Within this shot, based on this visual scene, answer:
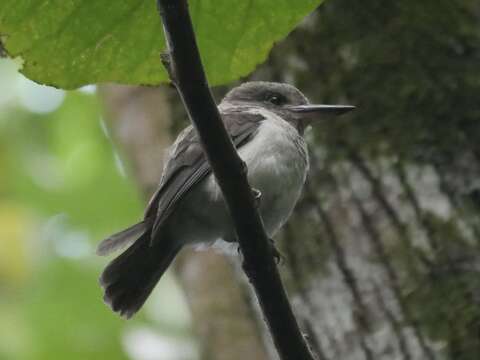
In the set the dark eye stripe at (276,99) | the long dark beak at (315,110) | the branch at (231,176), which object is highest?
the dark eye stripe at (276,99)

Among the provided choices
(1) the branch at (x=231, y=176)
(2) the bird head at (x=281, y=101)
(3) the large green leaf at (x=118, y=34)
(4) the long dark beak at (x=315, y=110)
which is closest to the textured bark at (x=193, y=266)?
(2) the bird head at (x=281, y=101)

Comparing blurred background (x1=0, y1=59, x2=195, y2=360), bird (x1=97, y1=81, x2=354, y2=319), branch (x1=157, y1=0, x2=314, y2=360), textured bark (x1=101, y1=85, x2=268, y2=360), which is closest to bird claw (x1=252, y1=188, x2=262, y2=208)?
branch (x1=157, y1=0, x2=314, y2=360)

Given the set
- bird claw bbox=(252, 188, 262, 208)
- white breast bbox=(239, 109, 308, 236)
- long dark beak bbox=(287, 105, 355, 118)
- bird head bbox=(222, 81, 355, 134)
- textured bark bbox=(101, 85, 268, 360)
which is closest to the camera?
bird claw bbox=(252, 188, 262, 208)

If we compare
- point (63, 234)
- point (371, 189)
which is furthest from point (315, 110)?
point (63, 234)

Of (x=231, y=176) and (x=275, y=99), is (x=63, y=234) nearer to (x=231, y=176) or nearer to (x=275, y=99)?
(x=275, y=99)

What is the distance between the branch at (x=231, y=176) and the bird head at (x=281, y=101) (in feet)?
5.04

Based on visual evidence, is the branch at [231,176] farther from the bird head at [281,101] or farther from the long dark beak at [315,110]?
the bird head at [281,101]

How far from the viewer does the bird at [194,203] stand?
9.76 feet

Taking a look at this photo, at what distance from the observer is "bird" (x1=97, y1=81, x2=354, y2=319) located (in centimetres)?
297

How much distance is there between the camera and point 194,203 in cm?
310

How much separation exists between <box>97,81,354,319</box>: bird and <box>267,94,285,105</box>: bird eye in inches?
19.5

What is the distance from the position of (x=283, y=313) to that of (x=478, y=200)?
173 centimetres

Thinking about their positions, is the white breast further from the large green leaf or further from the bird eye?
the large green leaf

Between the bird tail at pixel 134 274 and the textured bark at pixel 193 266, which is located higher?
the textured bark at pixel 193 266
